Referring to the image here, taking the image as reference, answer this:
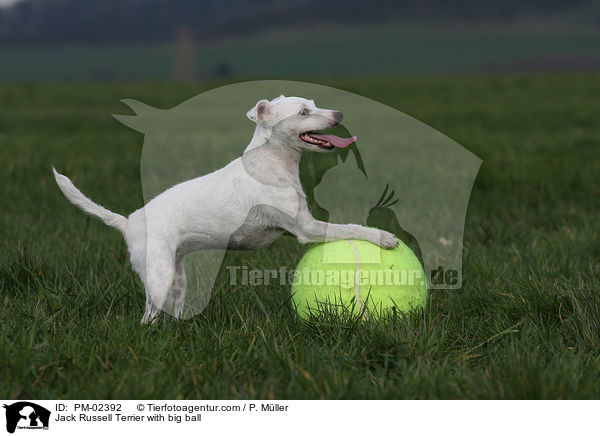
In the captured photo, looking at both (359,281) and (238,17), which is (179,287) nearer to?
(359,281)

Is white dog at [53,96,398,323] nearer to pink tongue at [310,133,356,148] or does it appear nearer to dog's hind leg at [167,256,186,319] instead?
pink tongue at [310,133,356,148]

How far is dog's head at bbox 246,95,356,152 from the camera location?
330 centimetres

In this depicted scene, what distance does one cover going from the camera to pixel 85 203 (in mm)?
3533

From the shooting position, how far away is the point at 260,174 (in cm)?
339

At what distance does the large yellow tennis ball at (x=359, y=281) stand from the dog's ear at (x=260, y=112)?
0.78m

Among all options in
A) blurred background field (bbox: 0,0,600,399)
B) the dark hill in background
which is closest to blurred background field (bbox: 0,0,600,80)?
the dark hill in background

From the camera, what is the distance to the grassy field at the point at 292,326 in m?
2.73

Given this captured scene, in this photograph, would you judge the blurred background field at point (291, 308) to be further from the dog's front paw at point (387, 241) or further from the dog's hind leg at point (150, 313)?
the dog's front paw at point (387, 241)

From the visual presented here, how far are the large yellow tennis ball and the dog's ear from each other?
30.8 inches

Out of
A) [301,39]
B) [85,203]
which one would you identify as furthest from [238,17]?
[85,203]

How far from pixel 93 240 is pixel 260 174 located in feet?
7.44

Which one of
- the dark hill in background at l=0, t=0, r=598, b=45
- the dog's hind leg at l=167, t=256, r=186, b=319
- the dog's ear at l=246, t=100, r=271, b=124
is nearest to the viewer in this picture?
the dog's ear at l=246, t=100, r=271, b=124

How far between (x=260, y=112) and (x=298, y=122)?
0.72 feet
